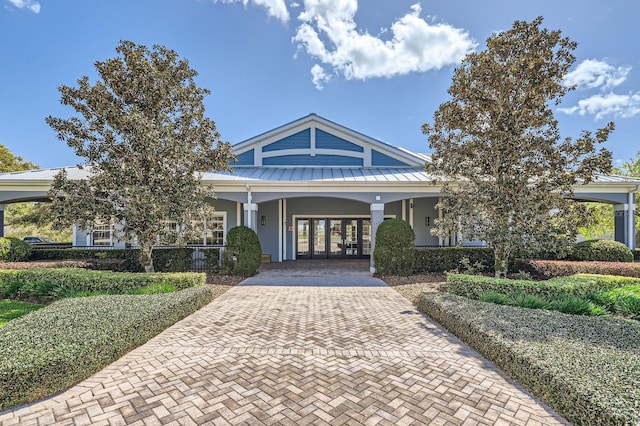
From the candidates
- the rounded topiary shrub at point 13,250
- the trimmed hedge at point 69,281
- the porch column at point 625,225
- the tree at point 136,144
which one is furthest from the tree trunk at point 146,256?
the porch column at point 625,225

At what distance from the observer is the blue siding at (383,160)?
14336mm

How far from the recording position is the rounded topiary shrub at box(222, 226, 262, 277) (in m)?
10.2

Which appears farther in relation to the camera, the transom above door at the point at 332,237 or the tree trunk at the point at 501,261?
the transom above door at the point at 332,237

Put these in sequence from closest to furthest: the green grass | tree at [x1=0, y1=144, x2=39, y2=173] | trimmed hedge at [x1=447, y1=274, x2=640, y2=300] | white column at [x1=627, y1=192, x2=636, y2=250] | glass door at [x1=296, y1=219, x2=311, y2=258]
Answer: the green grass → trimmed hedge at [x1=447, y1=274, x2=640, y2=300] → white column at [x1=627, y1=192, x2=636, y2=250] → glass door at [x1=296, y1=219, x2=311, y2=258] → tree at [x1=0, y1=144, x2=39, y2=173]

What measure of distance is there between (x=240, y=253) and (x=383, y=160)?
7.94m

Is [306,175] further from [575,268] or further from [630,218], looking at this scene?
[630,218]

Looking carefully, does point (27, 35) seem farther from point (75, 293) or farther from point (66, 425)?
point (66, 425)

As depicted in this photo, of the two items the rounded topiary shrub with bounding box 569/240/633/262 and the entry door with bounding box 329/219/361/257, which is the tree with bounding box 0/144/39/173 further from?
the rounded topiary shrub with bounding box 569/240/633/262

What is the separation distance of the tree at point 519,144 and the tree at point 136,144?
7511 millimetres

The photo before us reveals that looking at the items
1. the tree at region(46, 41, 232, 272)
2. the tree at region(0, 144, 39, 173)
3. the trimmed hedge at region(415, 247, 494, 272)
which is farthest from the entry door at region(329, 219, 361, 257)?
the tree at region(0, 144, 39, 173)

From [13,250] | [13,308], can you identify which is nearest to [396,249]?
[13,308]

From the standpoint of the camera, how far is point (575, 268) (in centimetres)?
879

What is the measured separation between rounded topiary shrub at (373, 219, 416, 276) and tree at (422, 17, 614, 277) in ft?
6.48

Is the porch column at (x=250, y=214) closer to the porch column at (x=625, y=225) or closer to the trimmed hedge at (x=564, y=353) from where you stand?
the trimmed hedge at (x=564, y=353)
